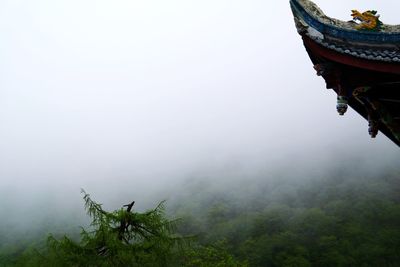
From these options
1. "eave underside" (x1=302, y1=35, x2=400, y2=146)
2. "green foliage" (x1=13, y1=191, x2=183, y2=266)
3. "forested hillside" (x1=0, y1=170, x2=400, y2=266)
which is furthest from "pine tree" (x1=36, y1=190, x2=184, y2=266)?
"forested hillside" (x1=0, y1=170, x2=400, y2=266)

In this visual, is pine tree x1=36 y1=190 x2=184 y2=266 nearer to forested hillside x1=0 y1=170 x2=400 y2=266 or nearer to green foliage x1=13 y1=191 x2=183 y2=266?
green foliage x1=13 y1=191 x2=183 y2=266

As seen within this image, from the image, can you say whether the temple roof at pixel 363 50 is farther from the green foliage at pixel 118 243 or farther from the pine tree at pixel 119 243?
the green foliage at pixel 118 243

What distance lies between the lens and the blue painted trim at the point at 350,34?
4.82 m

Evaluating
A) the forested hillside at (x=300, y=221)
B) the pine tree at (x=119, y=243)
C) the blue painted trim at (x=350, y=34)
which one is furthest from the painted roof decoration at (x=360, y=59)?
the forested hillside at (x=300, y=221)

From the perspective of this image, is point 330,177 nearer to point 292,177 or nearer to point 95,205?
point 292,177

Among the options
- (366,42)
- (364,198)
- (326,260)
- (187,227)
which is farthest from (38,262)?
(364,198)

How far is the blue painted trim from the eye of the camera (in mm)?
4820

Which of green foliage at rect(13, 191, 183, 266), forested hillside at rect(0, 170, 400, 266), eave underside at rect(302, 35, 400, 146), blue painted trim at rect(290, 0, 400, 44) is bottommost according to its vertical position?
forested hillside at rect(0, 170, 400, 266)

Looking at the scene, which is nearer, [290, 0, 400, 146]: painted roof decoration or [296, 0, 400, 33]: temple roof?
[290, 0, 400, 146]: painted roof decoration

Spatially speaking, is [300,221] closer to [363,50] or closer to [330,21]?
[330,21]

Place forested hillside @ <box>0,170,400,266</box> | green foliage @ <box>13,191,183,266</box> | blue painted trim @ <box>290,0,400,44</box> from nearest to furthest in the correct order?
1. blue painted trim @ <box>290,0,400,44</box>
2. green foliage @ <box>13,191,183,266</box>
3. forested hillside @ <box>0,170,400,266</box>

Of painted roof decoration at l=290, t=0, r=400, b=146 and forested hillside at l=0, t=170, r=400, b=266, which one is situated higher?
painted roof decoration at l=290, t=0, r=400, b=146

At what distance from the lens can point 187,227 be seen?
5972cm

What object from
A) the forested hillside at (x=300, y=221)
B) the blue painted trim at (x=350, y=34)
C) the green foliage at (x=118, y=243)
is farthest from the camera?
the forested hillside at (x=300, y=221)
